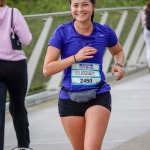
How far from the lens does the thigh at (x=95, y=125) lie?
18.6 ft

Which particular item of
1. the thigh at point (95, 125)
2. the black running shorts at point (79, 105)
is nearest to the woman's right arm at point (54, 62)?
the black running shorts at point (79, 105)

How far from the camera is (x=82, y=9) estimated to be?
5.84 meters

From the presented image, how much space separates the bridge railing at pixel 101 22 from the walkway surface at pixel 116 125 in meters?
0.56

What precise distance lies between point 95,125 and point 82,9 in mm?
899

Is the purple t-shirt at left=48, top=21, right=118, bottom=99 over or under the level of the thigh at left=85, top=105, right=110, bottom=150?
over

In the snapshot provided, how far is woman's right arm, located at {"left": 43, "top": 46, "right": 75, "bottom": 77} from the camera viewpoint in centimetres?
570

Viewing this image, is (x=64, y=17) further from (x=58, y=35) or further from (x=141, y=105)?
(x=58, y=35)

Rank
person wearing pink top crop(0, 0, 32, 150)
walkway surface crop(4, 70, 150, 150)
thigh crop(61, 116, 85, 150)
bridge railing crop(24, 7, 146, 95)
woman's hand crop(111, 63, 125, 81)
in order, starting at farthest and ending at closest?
bridge railing crop(24, 7, 146, 95) → walkway surface crop(4, 70, 150, 150) → person wearing pink top crop(0, 0, 32, 150) → woman's hand crop(111, 63, 125, 81) → thigh crop(61, 116, 85, 150)

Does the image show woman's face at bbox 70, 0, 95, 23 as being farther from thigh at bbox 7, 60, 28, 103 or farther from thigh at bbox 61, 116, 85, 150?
thigh at bbox 7, 60, 28, 103

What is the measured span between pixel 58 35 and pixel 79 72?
0.33m

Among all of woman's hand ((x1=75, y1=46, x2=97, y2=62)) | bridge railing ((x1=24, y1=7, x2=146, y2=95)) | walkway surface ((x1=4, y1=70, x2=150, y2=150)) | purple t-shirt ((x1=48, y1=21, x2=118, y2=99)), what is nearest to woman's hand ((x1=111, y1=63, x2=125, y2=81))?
purple t-shirt ((x1=48, y1=21, x2=118, y2=99))

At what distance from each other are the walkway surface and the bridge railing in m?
0.56

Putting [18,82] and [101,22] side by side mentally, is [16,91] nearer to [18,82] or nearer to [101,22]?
[18,82]

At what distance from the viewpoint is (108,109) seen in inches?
231
